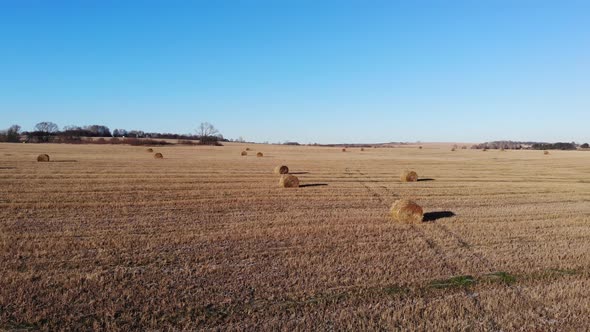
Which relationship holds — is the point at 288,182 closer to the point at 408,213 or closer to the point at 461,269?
the point at 408,213

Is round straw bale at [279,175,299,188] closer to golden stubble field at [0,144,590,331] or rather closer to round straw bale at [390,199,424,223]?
golden stubble field at [0,144,590,331]

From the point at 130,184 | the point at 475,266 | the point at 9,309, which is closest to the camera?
the point at 9,309

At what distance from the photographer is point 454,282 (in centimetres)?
748

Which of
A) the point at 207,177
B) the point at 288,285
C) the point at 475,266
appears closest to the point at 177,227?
the point at 288,285

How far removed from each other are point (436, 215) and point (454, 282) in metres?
6.72

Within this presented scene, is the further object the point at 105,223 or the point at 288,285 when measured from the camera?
the point at 105,223

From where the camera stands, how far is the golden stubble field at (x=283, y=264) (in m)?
6.03

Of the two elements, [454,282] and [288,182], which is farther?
[288,182]

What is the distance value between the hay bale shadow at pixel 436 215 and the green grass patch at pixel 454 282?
5.43 meters

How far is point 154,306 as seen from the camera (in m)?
6.25

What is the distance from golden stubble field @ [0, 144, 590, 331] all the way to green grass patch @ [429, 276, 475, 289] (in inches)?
1.3

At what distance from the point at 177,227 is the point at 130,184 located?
932 cm

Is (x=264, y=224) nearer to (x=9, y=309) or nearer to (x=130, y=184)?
(x=9, y=309)

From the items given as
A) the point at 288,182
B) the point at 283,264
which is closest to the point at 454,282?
the point at 283,264
